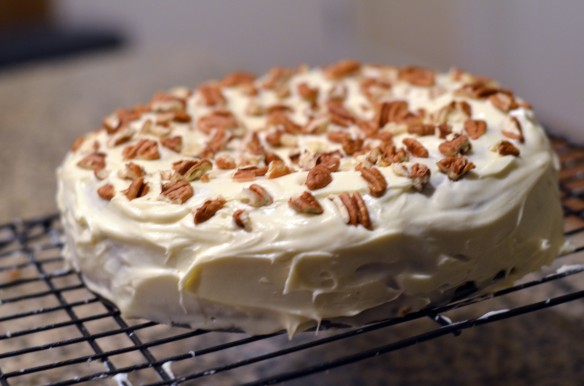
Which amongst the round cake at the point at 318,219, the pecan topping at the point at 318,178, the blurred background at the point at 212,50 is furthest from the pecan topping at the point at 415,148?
the blurred background at the point at 212,50

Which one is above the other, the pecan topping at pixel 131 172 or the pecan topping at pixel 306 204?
the pecan topping at pixel 306 204

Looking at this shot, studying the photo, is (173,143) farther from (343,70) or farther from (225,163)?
(343,70)

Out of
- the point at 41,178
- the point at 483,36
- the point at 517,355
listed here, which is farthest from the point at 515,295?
the point at 483,36

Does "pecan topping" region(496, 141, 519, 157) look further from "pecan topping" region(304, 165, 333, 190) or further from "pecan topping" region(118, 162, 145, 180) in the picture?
"pecan topping" region(118, 162, 145, 180)

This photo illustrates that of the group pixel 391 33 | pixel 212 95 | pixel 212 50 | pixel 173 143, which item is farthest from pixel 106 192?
pixel 391 33

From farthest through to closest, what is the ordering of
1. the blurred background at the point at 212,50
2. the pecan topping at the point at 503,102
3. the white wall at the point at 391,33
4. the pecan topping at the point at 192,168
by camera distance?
1. the white wall at the point at 391,33
2. the blurred background at the point at 212,50
3. the pecan topping at the point at 503,102
4. the pecan topping at the point at 192,168

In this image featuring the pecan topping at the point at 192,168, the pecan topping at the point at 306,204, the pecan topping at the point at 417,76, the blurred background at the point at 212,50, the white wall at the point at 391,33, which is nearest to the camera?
the pecan topping at the point at 306,204

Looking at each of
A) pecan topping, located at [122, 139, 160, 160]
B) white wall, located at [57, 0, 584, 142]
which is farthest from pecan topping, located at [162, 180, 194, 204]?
white wall, located at [57, 0, 584, 142]

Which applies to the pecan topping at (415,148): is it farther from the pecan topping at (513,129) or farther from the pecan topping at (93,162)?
the pecan topping at (93,162)

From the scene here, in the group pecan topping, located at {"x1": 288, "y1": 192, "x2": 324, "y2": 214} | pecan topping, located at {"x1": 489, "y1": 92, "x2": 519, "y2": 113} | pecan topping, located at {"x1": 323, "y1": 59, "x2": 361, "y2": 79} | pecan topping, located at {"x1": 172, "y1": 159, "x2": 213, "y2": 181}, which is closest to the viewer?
pecan topping, located at {"x1": 288, "y1": 192, "x2": 324, "y2": 214}
